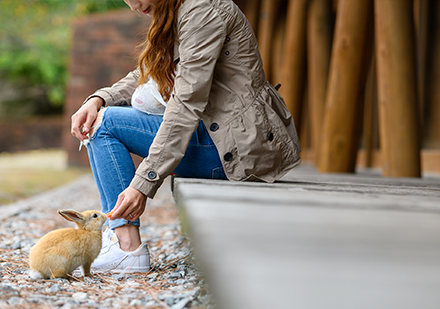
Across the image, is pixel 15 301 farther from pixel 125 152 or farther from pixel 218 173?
pixel 218 173

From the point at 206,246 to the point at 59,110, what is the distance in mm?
20230

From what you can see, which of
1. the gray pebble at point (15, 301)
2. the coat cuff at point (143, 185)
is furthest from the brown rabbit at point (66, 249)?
the coat cuff at point (143, 185)

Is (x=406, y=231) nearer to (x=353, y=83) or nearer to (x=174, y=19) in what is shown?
(x=174, y=19)

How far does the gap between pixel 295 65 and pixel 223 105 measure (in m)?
3.82

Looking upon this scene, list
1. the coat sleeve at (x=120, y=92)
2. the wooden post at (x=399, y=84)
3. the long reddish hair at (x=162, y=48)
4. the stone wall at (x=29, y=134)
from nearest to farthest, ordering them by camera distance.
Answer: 1. the long reddish hair at (x=162, y=48)
2. the coat sleeve at (x=120, y=92)
3. the wooden post at (x=399, y=84)
4. the stone wall at (x=29, y=134)

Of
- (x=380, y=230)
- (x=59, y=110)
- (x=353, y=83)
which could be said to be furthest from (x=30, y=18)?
(x=380, y=230)

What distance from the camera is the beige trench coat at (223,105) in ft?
4.61

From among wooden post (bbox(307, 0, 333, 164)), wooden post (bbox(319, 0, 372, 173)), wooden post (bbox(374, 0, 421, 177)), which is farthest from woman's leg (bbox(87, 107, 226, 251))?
wooden post (bbox(307, 0, 333, 164))

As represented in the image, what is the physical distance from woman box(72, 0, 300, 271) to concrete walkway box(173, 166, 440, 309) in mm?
573

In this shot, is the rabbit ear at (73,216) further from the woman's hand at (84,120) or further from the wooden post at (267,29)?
the wooden post at (267,29)

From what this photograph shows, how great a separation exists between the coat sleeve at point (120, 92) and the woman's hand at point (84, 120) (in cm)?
12

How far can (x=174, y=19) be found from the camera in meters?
1.56

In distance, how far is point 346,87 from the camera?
3.13 meters

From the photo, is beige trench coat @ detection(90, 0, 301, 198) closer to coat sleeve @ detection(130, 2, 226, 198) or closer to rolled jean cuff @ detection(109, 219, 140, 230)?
coat sleeve @ detection(130, 2, 226, 198)
